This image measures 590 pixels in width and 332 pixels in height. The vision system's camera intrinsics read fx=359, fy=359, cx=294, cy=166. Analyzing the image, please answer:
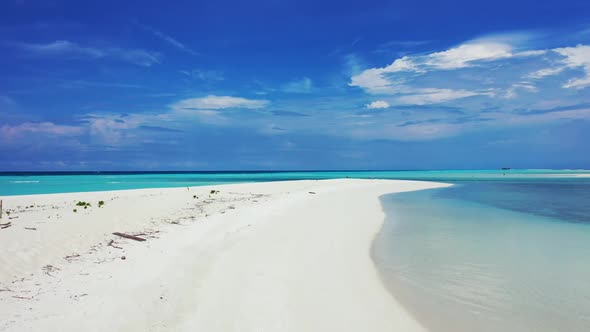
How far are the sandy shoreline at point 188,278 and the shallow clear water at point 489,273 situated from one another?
599mm

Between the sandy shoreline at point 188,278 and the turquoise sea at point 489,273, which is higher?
the sandy shoreline at point 188,278

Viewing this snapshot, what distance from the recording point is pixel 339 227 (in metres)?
13.3

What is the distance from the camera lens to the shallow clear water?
5535mm

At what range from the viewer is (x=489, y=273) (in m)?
7.78

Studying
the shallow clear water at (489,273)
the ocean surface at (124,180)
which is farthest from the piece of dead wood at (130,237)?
the ocean surface at (124,180)

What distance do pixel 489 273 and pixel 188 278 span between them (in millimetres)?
6332

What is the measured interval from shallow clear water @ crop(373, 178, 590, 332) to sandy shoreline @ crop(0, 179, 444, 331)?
60cm

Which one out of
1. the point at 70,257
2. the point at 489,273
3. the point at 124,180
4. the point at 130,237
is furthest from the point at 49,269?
the point at 124,180

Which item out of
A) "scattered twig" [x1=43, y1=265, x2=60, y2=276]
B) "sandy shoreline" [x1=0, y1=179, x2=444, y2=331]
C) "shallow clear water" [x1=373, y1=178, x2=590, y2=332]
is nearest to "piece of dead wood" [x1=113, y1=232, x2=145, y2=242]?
"sandy shoreline" [x1=0, y1=179, x2=444, y2=331]

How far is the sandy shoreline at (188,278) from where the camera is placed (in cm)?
512

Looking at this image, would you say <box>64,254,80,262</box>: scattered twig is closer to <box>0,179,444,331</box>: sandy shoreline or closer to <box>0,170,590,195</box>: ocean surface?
<box>0,179,444,331</box>: sandy shoreline

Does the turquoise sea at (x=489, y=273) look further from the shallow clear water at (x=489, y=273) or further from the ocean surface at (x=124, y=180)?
the ocean surface at (x=124, y=180)

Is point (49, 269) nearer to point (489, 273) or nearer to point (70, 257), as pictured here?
point (70, 257)

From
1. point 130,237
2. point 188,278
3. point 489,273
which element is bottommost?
point 489,273
